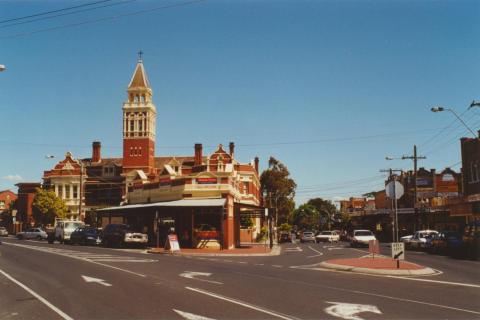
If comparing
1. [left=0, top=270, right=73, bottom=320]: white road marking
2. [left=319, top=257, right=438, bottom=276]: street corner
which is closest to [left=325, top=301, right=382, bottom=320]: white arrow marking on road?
[left=0, top=270, right=73, bottom=320]: white road marking

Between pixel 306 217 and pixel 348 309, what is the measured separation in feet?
413

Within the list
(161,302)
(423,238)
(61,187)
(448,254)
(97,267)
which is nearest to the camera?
(161,302)

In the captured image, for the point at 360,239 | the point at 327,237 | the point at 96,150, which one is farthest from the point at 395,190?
the point at 96,150

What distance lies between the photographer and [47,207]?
235 feet

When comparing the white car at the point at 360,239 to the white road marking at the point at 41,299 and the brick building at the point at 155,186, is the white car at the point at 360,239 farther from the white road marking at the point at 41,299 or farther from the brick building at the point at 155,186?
the white road marking at the point at 41,299

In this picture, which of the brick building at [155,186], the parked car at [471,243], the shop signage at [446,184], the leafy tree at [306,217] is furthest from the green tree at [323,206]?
the parked car at [471,243]

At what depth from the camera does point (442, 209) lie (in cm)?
5362

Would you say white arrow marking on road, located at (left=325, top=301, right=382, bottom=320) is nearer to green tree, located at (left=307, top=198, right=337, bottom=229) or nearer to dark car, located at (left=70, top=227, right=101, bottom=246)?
dark car, located at (left=70, top=227, right=101, bottom=246)

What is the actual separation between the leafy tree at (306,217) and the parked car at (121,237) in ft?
310

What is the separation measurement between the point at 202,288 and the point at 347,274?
273 inches

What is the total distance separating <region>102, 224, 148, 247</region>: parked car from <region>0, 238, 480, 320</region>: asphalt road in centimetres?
1990

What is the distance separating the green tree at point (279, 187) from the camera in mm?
82000

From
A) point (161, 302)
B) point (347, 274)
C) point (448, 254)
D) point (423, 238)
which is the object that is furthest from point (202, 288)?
point (423, 238)

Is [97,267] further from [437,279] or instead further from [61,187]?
[61,187]
